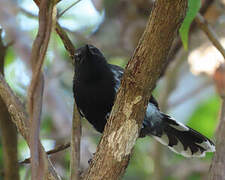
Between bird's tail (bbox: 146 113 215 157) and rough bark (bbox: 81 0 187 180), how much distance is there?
1746mm

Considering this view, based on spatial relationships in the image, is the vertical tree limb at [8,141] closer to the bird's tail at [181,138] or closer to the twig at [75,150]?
the twig at [75,150]

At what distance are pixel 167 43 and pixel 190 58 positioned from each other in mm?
2645

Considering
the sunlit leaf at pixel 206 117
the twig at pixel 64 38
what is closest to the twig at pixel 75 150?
the twig at pixel 64 38

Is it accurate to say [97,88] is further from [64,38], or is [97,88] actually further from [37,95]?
[37,95]

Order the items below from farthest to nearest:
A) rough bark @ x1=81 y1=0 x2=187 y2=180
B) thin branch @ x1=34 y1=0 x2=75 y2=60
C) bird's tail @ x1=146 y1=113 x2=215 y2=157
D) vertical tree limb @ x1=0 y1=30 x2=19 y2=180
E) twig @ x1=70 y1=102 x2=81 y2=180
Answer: bird's tail @ x1=146 y1=113 x2=215 y2=157 → vertical tree limb @ x1=0 y1=30 x2=19 y2=180 → thin branch @ x1=34 y1=0 x2=75 y2=60 → twig @ x1=70 y1=102 x2=81 y2=180 → rough bark @ x1=81 y1=0 x2=187 y2=180

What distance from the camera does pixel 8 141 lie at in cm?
278

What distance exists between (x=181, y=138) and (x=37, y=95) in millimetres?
2678

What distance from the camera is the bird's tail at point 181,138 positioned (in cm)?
364

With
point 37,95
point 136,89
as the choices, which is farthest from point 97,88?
point 37,95

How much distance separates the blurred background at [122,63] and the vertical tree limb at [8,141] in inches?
30.6

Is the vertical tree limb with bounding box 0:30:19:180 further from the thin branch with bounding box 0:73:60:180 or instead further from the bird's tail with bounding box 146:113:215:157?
the bird's tail with bounding box 146:113:215:157

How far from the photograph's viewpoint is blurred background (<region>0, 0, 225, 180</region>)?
14.0ft

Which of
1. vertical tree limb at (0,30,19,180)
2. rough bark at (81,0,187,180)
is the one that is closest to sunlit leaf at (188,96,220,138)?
vertical tree limb at (0,30,19,180)

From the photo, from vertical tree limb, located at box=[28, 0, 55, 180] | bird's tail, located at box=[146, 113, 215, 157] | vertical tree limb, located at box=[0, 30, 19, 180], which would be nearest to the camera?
vertical tree limb, located at box=[28, 0, 55, 180]
